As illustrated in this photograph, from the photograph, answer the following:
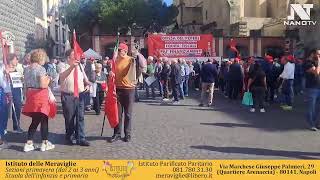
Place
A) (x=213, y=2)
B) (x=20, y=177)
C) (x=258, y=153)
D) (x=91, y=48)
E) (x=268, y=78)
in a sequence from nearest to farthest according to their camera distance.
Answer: (x=20, y=177)
(x=91, y=48)
(x=258, y=153)
(x=213, y=2)
(x=268, y=78)

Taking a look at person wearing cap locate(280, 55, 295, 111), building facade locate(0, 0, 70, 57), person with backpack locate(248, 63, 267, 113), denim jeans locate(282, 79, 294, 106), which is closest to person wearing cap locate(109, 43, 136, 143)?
building facade locate(0, 0, 70, 57)

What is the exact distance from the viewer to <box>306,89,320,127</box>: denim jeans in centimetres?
850

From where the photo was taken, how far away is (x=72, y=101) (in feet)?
21.9

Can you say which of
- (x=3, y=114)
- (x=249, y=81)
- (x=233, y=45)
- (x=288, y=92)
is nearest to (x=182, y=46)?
(x=233, y=45)

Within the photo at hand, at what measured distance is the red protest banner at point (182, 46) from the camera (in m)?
6.16

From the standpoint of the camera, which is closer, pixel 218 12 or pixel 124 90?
pixel 124 90

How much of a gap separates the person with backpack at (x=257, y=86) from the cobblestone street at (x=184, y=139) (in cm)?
220

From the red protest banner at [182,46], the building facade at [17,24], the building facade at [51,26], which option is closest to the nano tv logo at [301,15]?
the red protest banner at [182,46]

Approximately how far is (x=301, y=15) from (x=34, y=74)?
9.67 feet

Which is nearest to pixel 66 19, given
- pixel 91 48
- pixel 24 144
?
pixel 91 48

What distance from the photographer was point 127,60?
6371mm

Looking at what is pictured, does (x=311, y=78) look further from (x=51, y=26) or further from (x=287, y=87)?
(x=51, y=26)

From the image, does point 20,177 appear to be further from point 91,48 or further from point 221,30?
point 221,30

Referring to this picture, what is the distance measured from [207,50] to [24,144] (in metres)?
2.45
